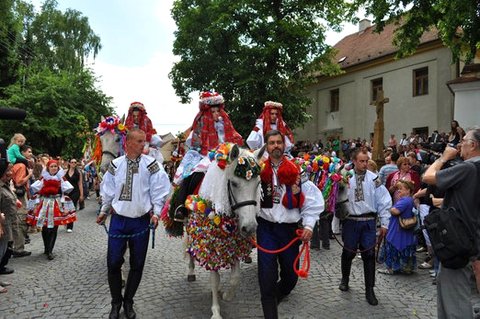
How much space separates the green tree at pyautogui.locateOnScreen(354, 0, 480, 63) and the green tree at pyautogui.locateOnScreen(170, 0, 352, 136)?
879 cm

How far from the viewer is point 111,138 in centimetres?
720

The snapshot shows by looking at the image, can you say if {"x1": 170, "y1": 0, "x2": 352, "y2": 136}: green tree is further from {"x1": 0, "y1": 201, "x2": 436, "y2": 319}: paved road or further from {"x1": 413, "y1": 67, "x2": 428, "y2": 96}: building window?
{"x1": 0, "y1": 201, "x2": 436, "y2": 319}: paved road

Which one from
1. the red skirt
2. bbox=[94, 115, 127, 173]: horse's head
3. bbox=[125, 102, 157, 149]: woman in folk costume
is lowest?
the red skirt

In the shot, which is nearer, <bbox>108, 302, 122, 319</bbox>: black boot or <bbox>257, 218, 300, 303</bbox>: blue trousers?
<bbox>257, 218, 300, 303</bbox>: blue trousers

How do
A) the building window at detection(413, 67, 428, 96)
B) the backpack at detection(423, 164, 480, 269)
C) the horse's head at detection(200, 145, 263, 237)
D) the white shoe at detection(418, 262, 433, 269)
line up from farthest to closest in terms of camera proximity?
the building window at detection(413, 67, 428, 96)
the white shoe at detection(418, 262, 433, 269)
the horse's head at detection(200, 145, 263, 237)
the backpack at detection(423, 164, 480, 269)

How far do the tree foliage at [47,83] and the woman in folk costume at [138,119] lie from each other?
16.0 m

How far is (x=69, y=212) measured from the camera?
8312 mm

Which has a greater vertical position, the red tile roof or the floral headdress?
the red tile roof

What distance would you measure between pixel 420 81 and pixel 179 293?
24876 millimetres

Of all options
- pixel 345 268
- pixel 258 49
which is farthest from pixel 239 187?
pixel 258 49

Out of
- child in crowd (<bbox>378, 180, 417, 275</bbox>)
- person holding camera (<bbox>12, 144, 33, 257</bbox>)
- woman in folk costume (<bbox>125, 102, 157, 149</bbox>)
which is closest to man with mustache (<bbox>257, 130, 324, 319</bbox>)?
child in crowd (<bbox>378, 180, 417, 275</bbox>)

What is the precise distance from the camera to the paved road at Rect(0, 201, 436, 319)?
4988 millimetres

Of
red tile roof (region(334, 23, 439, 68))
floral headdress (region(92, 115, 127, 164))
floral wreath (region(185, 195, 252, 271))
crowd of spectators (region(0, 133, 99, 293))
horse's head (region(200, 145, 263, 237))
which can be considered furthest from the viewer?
red tile roof (region(334, 23, 439, 68))

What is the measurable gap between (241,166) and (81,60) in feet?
124
